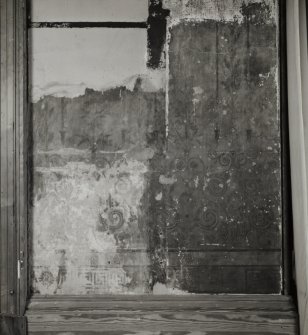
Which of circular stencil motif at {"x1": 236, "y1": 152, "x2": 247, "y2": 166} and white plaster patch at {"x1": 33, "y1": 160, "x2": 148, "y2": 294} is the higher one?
circular stencil motif at {"x1": 236, "y1": 152, "x2": 247, "y2": 166}

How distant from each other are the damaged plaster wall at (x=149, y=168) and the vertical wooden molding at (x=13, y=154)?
0.24ft

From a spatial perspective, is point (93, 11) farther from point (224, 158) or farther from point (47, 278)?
point (47, 278)

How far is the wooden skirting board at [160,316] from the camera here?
2102mm

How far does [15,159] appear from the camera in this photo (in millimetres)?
2143

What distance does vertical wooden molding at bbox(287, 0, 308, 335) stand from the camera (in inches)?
78.2

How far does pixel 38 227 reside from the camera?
7.10 ft

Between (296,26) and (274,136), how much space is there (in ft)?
1.93

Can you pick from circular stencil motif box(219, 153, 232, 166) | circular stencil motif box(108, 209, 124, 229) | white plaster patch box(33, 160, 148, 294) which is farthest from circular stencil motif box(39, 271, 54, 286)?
circular stencil motif box(219, 153, 232, 166)

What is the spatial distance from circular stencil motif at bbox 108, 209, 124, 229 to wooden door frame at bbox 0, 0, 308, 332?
0.47 m

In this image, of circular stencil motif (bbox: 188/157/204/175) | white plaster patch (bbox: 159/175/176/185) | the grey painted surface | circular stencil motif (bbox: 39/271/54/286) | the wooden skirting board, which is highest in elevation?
the grey painted surface

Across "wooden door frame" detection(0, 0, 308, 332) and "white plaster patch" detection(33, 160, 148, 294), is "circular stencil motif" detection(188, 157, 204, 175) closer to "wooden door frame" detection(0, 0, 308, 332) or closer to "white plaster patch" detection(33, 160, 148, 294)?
"white plaster patch" detection(33, 160, 148, 294)

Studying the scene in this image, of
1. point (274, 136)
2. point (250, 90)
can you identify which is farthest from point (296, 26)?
point (274, 136)

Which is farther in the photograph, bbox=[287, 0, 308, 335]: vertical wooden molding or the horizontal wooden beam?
the horizontal wooden beam

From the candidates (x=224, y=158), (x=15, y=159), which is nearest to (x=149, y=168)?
(x=224, y=158)
